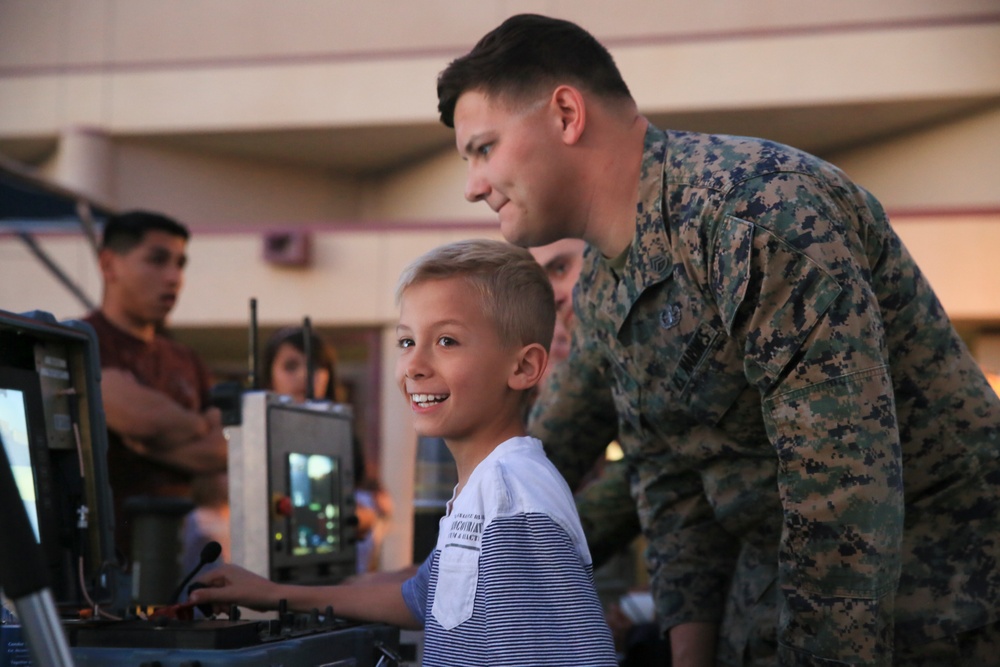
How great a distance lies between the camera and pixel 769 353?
1.82m

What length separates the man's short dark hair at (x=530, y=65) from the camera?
2090 millimetres

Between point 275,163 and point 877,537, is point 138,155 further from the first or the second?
point 877,537

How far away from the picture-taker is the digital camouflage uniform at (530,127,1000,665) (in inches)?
69.7

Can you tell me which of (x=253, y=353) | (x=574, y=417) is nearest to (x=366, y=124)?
(x=253, y=353)

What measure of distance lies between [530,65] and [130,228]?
9.67ft

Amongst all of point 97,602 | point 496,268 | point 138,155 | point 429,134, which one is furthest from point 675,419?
point 138,155

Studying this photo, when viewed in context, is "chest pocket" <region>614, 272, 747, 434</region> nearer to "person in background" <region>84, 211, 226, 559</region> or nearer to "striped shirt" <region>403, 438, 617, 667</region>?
"striped shirt" <region>403, 438, 617, 667</region>

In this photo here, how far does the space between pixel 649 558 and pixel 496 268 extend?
101cm

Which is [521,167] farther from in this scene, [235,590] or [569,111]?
[235,590]

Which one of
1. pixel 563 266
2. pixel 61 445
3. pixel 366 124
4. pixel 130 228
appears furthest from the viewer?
pixel 366 124

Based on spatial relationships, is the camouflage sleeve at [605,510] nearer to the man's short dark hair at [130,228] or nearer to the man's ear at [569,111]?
the man's ear at [569,111]

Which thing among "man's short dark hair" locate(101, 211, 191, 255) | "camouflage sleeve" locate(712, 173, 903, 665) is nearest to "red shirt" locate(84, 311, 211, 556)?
"man's short dark hair" locate(101, 211, 191, 255)

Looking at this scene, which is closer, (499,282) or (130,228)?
(499,282)

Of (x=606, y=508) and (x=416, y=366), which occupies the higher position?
(x=416, y=366)
